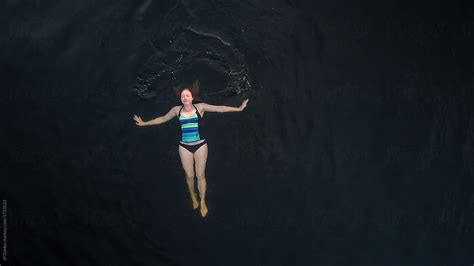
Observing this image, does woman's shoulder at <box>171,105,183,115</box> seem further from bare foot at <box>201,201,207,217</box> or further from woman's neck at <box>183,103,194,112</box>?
bare foot at <box>201,201,207,217</box>

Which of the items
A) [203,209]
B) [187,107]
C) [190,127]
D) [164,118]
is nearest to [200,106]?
[187,107]

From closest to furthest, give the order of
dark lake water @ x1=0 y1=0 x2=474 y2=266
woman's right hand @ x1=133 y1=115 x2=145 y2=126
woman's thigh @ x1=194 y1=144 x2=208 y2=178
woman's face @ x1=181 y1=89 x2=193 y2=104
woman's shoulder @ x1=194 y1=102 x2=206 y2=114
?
woman's face @ x1=181 y1=89 x2=193 y2=104 < woman's shoulder @ x1=194 y1=102 x2=206 y2=114 < woman's thigh @ x1=194 y1=144 x2=208 y2=178 < woman's right hand @ x1=133 y1=115 x2=145 y2=126 < dark lake water @ x1=0 y1=0 x2=474 y2=266

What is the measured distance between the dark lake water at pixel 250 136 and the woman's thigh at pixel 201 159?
8.6 inches

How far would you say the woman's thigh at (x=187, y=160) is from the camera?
5.41 metres

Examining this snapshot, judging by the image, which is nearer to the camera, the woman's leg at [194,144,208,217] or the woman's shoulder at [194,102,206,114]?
the woman's shoulder at [194,102,206,114]

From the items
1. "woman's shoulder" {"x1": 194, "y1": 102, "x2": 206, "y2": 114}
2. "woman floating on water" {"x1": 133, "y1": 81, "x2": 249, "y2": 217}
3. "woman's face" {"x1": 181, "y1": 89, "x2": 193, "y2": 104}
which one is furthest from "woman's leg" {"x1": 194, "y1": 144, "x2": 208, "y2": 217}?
"woman's face" {"x1": 181, "y1": 89, "x2": 193, "y2": 104}

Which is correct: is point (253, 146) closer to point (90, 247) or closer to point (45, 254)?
point (90, 247)

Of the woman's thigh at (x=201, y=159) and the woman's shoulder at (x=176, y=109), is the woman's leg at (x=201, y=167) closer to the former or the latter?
the woman's thigh at (x=201, y=159)

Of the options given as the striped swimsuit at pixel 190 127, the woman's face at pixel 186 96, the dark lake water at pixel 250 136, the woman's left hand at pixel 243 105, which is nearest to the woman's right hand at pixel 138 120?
the dark lake water at pixel 250 136

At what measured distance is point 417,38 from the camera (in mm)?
5812

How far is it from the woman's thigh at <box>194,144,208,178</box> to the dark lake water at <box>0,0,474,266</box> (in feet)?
0.72

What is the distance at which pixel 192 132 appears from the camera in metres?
5.27

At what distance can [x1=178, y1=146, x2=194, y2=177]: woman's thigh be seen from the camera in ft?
17.8

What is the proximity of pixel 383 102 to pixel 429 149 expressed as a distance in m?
0.89
